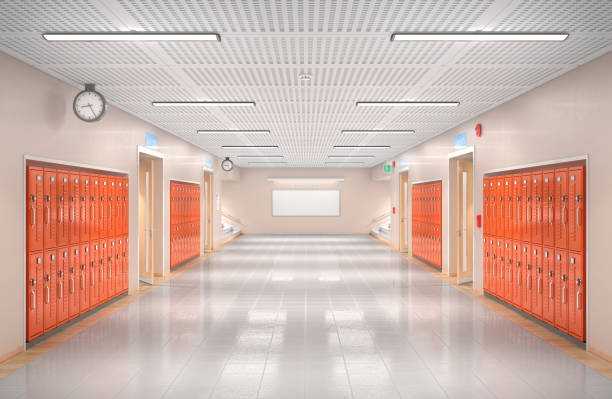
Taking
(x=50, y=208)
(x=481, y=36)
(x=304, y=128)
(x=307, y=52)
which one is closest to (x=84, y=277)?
(x=50, y=208)

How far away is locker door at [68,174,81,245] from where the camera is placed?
5.66 metres

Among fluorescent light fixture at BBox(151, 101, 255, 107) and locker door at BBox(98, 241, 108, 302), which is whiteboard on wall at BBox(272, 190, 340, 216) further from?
locker door at BBox(98, 241, 108, 302)

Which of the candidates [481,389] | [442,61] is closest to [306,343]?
[481,389]

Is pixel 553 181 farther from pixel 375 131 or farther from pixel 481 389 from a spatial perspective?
pixel 375 131

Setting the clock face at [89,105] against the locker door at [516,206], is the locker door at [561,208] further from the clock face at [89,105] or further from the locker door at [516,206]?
the clock face at [89,105]

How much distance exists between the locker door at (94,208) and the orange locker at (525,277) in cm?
592

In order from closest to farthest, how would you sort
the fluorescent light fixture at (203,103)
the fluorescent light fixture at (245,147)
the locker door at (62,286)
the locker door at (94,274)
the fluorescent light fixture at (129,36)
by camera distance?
the fluorescent light fixture at (129,36)
the locker door at (62,286)
the locker door at (94,274)
the fluorescent light fixture at (203,103)
the fluorescent light fixture at (245,147)

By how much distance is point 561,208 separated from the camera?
5199 mm

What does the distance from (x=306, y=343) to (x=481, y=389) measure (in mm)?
1894

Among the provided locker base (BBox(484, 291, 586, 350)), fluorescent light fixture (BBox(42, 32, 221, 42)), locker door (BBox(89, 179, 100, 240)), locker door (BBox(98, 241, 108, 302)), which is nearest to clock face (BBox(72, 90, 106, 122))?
locker door (BBox(89, 179, 100, 240))

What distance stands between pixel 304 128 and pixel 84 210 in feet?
14.9

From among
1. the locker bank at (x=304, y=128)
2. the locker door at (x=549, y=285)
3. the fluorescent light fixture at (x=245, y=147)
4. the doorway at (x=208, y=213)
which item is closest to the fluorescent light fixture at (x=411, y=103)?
the locker bank at (x=304, y=128)

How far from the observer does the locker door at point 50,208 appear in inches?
201

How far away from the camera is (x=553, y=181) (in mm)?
5375
